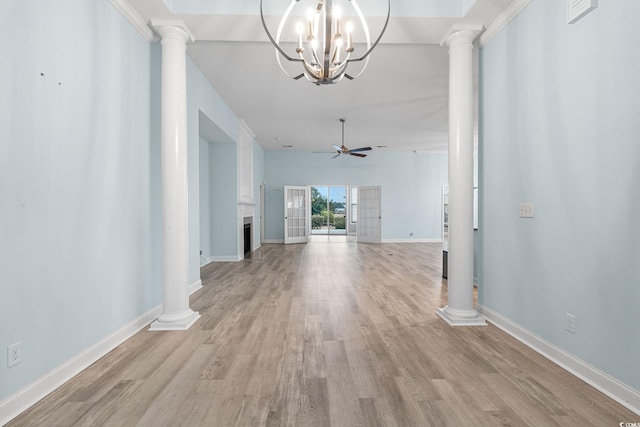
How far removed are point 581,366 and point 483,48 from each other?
2.96 metres

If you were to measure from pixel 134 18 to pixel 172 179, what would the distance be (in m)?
1.46

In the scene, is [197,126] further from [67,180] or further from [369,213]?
[369,213]

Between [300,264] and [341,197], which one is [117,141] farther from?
[341,197]

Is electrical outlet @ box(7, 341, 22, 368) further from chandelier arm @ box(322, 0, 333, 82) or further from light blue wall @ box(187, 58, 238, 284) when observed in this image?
chandelier arm @ box(322, 0, 333, 82)

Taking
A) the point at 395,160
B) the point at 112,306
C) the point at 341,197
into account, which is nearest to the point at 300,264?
the point at 112,306

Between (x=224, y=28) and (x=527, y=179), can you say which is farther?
(x=224, y=28)

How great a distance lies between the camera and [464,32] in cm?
307

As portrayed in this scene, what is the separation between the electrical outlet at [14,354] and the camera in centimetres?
165

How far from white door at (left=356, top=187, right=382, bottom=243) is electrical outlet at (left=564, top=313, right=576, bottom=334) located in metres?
8.52

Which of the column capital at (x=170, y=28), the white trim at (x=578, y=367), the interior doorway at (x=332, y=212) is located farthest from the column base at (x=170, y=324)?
the interior doorway at (x=332, y=212)

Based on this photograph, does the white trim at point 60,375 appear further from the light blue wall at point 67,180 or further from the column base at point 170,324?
the column base at point 170,324

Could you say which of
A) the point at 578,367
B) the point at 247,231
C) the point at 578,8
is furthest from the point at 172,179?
the point at 247,231

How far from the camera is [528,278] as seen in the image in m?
2.56

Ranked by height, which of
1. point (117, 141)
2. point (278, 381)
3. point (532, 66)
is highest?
point (532, 66)
